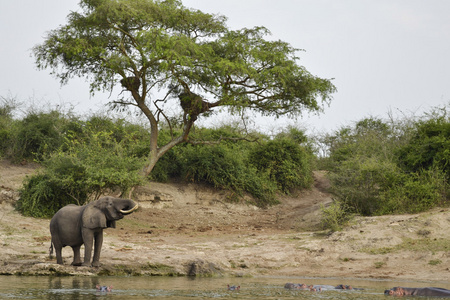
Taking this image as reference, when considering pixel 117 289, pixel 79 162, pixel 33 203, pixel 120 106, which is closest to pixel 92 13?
pixel 120 106

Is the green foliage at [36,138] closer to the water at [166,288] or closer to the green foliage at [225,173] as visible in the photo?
the green foliage at [225,173]

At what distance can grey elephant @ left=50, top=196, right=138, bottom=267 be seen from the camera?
11305mm

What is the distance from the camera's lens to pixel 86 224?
11281mm

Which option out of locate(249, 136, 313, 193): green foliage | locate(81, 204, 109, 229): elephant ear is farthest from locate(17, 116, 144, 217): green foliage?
locate(249, 136, 313, 193): green foliage

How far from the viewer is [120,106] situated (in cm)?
2386

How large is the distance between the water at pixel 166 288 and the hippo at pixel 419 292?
0.71ft

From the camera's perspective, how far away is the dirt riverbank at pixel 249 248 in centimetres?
1182

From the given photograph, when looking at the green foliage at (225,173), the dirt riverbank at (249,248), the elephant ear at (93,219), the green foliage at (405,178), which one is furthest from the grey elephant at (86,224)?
the green foliage at (225,173)

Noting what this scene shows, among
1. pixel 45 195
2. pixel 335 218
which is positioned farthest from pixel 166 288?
pixel 45 195

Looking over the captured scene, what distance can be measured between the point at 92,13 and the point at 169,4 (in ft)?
10.4

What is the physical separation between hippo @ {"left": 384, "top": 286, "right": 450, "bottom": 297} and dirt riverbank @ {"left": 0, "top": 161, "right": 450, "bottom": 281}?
258 cm

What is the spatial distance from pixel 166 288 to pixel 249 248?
5504 millimetres

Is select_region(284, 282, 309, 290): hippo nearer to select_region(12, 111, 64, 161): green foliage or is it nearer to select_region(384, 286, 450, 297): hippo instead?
select_region(384, 286, 450, 297): hippo

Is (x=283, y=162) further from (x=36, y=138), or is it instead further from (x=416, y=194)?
(x=36, y=138)
